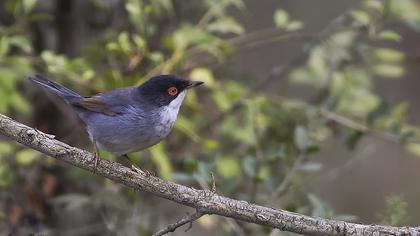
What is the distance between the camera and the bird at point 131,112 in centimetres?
434

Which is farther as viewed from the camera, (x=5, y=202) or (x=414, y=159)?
(x=414, y=159)

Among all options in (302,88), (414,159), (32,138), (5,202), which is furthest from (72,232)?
(414,159)

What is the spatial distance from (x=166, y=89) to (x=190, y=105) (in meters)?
1.14

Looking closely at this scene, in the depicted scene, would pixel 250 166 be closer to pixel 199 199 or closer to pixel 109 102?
pixel 109 102

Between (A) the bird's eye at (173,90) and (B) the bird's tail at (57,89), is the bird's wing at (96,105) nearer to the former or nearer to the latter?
(B) the bird's tail at (57,89)

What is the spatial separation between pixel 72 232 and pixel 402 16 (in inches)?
120

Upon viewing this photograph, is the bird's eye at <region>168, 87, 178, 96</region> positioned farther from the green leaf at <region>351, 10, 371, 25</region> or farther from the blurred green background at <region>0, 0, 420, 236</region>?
Result: the green leaf at <region>351, 10, 371, 25</region>

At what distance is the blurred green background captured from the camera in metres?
5.29

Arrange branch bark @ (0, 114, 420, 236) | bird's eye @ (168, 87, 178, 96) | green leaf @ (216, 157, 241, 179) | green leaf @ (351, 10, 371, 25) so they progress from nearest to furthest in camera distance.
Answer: branch bark @ (0, 114, 420, 236)
bird's eye @ (168, 87, 178, 96)
green leaf @ (351, 10, 371, 25)
green leaf @ (216, 157, 241, 179)

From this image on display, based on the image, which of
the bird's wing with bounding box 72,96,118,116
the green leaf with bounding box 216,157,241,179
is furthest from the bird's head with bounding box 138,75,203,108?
the green leaf with bounding box 216,157,241,179

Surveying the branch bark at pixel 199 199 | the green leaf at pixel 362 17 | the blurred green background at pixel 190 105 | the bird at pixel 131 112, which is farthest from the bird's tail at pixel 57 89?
the green leaf at pixel 362 17

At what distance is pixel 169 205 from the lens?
6.27 metres

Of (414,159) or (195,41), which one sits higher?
(414,159)

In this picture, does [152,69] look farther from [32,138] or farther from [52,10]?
[32,138]
